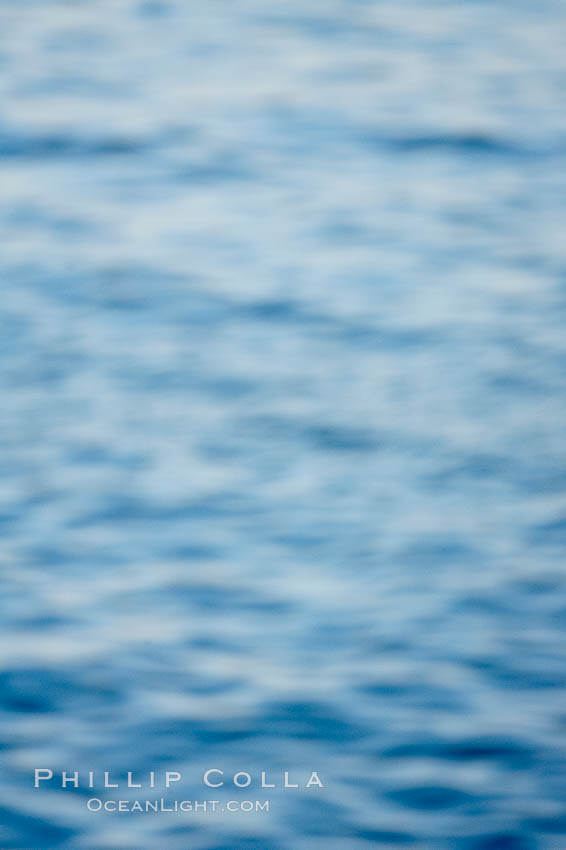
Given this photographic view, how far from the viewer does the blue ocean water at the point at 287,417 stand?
363 cm

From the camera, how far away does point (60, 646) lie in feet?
12.9

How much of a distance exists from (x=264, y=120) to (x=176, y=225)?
835 mm

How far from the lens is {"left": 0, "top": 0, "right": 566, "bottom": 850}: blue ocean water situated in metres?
3.63

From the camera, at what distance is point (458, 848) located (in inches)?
133

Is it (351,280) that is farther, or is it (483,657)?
(351,280)

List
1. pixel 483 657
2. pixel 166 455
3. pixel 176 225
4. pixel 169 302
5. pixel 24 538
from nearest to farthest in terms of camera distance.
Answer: pixel 483 657 < pixel 24 538 < pixel 166 455 < pixel 169 302 < pixel 176 225

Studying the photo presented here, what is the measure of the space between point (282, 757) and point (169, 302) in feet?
7.19

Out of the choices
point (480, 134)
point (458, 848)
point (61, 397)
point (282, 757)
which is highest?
point (480, 134)

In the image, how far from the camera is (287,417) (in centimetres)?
486

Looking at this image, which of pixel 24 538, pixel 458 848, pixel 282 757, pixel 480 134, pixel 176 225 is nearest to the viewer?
pixel 458 848

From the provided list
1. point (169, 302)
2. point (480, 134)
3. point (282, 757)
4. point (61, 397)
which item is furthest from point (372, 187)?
point (282, 757)

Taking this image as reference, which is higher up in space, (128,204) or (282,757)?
(128,204)

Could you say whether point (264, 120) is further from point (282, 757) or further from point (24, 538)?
point (282, 757)

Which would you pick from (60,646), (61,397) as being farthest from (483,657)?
(61,397)
